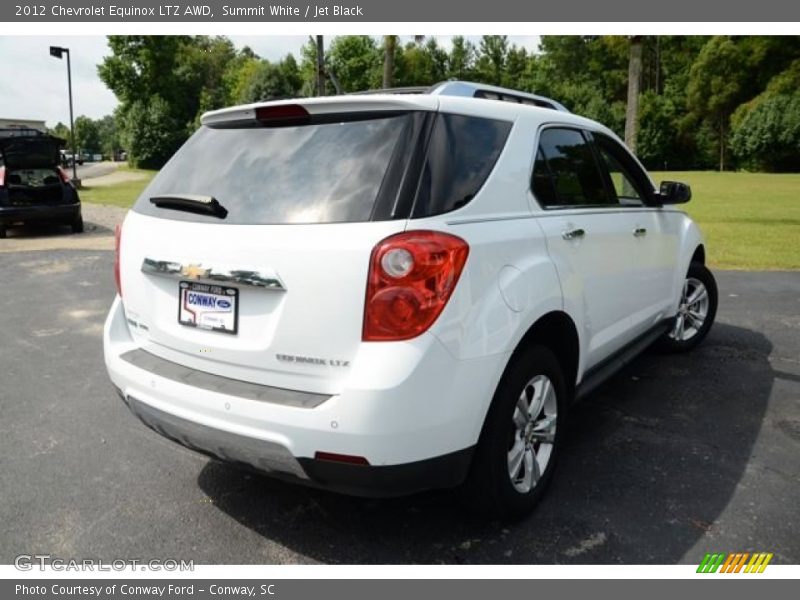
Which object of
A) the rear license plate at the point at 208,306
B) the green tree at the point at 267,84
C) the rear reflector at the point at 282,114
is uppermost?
the green tree at the point at 267,84

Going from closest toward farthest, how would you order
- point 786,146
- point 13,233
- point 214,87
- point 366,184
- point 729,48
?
point 366,184 < point 13,233 < point 786,146 < point 729,48 < point 214,87

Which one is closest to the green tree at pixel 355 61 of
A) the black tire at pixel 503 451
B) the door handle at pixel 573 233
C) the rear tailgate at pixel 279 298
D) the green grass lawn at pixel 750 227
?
the green grass lawn at pixel 750 227

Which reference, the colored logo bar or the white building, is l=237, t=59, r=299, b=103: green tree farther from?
the colored logo bar

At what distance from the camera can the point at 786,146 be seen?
4994 cm

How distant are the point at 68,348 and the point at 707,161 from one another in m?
65.9

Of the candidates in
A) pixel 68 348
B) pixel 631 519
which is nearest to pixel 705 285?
pixel 631 519

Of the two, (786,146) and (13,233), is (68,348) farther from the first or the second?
(786,146)

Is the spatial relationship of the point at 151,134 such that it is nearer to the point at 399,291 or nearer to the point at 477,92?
the point at 477,92

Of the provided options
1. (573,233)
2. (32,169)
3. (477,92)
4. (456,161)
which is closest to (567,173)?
(573,233)

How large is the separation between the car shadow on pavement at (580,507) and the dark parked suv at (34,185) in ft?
38.7

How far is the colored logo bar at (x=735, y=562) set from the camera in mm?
2569

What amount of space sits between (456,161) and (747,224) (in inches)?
596

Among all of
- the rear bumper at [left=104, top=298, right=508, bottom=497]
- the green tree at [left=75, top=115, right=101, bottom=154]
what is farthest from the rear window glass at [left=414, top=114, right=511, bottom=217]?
the green tree at [left=75, top=115, right=101, bottom=154]

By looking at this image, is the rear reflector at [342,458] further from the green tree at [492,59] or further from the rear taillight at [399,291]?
the green tree at [492,59]
